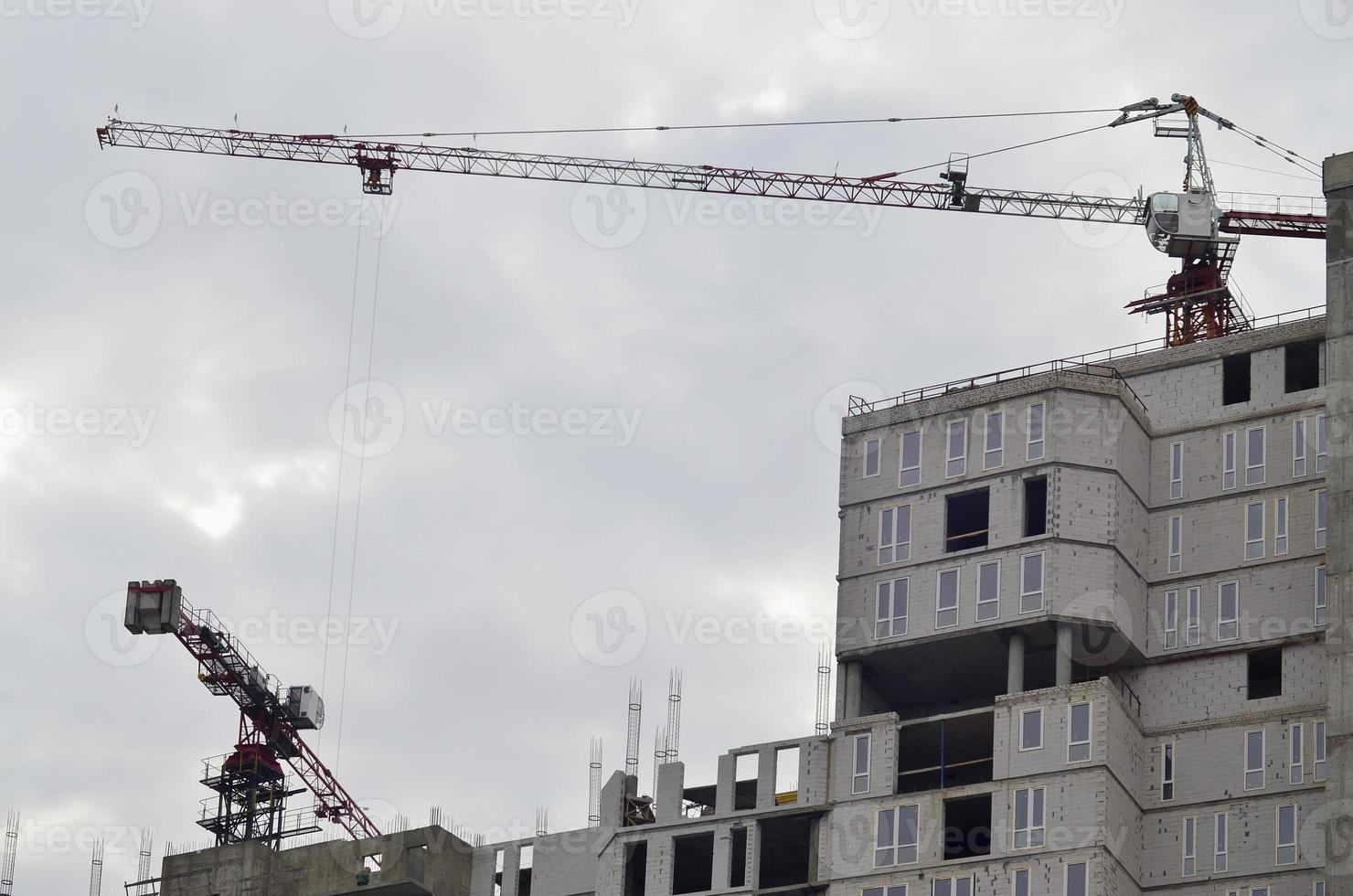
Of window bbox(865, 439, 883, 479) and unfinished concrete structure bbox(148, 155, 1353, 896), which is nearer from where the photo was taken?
unfinished concrete structure bbox(148, 155, 1353, 896)

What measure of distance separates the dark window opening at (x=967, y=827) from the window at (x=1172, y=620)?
12.7 meters

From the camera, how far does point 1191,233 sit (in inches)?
6649

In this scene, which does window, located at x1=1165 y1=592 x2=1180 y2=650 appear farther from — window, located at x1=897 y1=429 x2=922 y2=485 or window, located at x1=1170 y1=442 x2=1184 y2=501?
window, located at x1=897 y1=429 x2=922 y2=485

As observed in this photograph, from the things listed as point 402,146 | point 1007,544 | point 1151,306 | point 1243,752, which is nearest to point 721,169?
point 402,146

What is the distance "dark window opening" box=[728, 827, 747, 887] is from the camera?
12912 centimetres

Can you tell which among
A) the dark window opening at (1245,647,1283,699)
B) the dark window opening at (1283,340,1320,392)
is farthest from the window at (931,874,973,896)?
the dark window opening at (1283,340,1320,392)

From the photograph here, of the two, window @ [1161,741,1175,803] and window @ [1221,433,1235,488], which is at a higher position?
window @ [1221,433,1235,488]

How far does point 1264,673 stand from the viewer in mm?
127125

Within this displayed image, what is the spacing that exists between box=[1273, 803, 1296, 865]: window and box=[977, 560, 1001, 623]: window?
16462 millimetres

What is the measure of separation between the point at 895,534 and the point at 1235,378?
19313 millimetres

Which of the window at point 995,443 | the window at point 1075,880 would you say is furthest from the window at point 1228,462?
the window at point 1075,880

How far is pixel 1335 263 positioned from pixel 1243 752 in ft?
76.9

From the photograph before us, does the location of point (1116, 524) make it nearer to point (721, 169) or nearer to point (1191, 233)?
point (1191, 233)

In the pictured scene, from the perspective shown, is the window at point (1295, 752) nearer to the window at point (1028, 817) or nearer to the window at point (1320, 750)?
the window at point (1320, 750)
